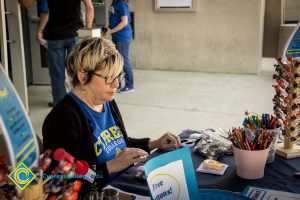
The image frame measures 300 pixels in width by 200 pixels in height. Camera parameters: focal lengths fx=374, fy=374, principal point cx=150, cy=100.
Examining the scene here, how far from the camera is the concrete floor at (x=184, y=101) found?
395cm

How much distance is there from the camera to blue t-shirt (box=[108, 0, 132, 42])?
502 centimetres

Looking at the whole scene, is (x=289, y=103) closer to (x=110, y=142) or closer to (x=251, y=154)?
(x=251, y=154)

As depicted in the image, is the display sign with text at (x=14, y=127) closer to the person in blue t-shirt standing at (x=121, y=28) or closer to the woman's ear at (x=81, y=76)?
the woman's ear at (x=81, y=76)

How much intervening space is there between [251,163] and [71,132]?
0.65 m

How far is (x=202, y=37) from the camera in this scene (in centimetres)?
674

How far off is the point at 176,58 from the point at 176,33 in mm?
461

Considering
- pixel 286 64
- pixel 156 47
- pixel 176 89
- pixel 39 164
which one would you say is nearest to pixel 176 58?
pixel 156 47

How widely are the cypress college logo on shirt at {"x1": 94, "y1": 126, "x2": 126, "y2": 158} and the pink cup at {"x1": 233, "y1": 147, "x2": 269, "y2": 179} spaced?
496mm

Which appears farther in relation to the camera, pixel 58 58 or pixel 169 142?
pixel 58 58

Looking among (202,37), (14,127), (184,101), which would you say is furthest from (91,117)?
(202,37)

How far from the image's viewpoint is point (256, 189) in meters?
1.25

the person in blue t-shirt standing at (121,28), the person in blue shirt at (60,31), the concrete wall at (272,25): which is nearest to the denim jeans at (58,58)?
the person in blue shirt at (60,31)

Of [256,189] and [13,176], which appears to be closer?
[13,176]

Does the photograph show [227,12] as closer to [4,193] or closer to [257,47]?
[257,47]
